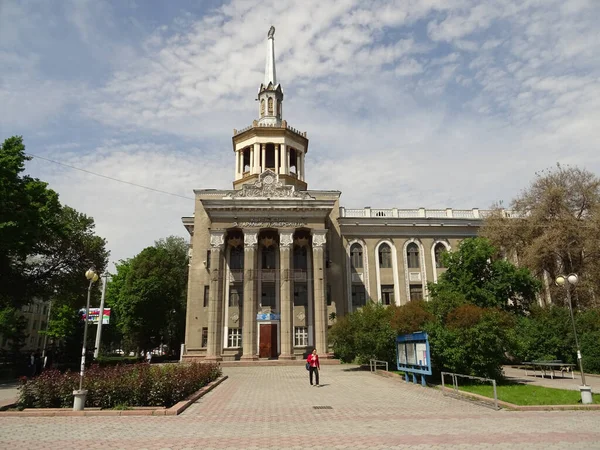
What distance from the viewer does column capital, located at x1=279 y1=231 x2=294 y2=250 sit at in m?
37.6

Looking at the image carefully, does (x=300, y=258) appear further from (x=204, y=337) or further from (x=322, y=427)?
(x=322, y=427)

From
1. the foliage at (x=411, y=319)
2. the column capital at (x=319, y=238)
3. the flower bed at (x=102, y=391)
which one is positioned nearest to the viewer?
the flower bed at (x=102, y=391)

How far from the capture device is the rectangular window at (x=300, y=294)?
1526 inches

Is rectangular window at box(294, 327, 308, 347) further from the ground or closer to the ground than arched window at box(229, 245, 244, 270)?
→ closer to the ground

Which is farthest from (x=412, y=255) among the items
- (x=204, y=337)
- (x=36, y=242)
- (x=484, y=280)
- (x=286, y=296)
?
(x=36, y=242)

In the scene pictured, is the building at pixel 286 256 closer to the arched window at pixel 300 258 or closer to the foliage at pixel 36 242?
the arched window at pixel 300 258

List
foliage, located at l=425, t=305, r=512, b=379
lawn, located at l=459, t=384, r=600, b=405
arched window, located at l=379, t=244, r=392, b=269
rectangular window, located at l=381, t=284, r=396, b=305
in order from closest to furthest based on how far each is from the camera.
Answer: lawn, located at l=459, t=384, r=600, b=405 < foliage, located at l=425, t=305, r=512, b=379 < rectangular window, located at l=381, t=284, r=396, b=305 < arched window, located at l=379, t=244, r=392, b=269

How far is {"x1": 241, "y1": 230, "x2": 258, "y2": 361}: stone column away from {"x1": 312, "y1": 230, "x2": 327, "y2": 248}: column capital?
16.9 feet

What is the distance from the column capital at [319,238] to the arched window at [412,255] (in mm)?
10315

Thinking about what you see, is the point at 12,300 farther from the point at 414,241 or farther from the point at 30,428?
the point at 414,241

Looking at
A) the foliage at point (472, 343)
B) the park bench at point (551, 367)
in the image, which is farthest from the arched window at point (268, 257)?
the foliage at point (472, 343)

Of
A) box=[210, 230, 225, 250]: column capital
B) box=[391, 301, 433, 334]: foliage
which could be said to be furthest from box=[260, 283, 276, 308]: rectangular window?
box=[391, 301, 433, 334]: foliage

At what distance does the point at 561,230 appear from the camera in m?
30.7

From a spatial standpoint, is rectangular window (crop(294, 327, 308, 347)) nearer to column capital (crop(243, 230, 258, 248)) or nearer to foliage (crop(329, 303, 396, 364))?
column capital (crop(243, 230, 258, 248))
